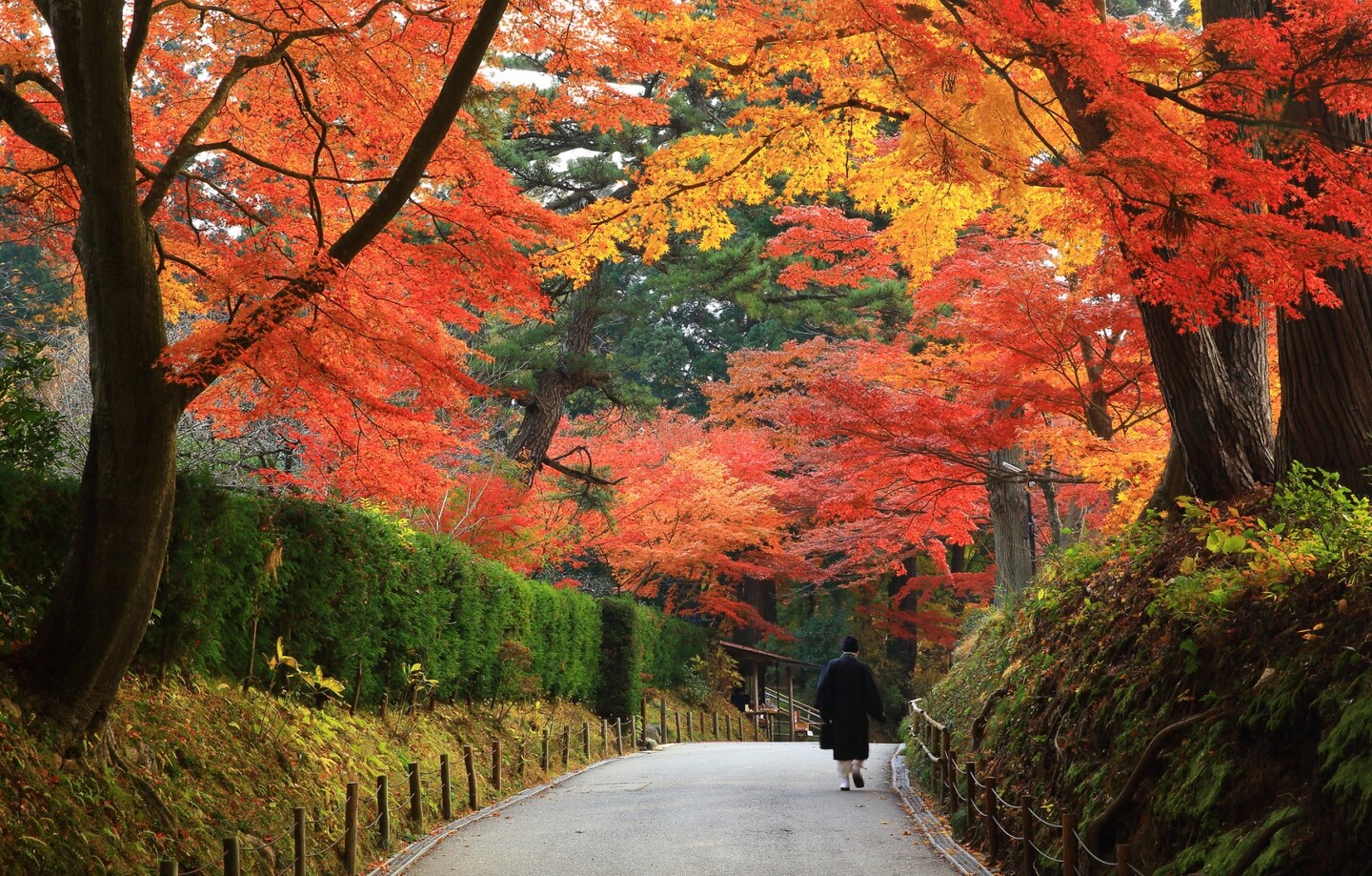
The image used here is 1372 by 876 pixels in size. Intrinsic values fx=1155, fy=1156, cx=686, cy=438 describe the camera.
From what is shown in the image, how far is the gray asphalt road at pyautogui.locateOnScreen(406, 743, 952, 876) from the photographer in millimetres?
7895

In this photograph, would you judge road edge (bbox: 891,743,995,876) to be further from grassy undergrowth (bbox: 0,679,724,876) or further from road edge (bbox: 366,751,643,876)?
grassy undergrowth (bbox: 0,679,724,876)

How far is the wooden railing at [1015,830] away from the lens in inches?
244

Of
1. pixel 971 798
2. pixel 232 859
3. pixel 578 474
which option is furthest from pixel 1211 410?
pixel 578 474

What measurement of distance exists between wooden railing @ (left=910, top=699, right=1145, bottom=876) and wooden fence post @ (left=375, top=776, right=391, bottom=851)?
4.38 m

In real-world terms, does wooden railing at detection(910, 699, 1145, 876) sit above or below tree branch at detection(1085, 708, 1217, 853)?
below

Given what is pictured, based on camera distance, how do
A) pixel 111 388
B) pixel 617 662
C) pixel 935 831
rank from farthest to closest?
pixel 617 662 → pixel 935 831 → pixel 111 388

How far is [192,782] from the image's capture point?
6.96m

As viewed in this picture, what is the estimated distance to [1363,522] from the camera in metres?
5.77

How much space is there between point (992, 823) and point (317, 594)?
5793 millimetres

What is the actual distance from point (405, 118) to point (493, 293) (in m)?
1.56

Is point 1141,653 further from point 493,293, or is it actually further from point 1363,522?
point 493,293

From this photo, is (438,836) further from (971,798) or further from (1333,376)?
(1333,376)

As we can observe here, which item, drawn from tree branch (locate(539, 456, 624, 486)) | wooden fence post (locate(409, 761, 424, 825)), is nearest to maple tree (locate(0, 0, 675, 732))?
wooden fence post (locate(409, 761, 424, 825))

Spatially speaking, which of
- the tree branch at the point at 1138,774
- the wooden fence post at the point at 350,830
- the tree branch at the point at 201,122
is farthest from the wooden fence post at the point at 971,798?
the tree branch at the point at 201,122
